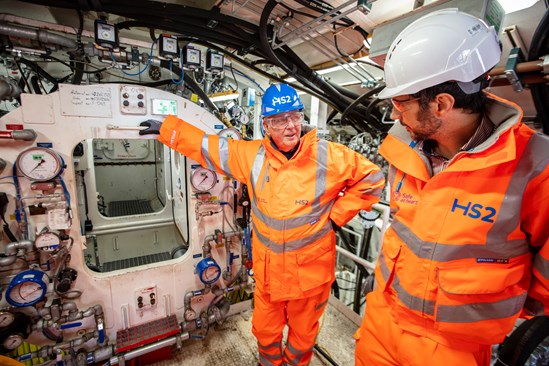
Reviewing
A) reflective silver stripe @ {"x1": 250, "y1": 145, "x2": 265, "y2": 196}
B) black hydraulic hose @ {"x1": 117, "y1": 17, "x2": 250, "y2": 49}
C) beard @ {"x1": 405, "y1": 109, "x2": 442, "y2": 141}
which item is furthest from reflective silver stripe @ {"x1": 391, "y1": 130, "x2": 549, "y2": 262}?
black hydraulic hose @ {"x1": 117, "y1": 17, "x2": 250, "y2": 49}

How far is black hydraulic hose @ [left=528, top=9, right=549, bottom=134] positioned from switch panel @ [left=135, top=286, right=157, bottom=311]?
336 centimetres

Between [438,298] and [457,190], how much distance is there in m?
0.47

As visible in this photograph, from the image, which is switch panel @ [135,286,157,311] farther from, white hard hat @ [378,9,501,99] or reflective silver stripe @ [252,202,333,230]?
white hard hat @ [378,9,501,99]

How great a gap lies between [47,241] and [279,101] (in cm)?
216

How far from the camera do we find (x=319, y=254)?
78.0 inches

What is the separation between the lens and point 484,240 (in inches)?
39.1

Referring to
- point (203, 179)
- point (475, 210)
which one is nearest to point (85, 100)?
point (203, 179)

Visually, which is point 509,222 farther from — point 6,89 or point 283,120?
point 6,89

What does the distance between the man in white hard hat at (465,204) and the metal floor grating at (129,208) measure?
4646mm

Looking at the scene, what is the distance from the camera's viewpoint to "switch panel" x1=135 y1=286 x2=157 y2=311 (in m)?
2.49

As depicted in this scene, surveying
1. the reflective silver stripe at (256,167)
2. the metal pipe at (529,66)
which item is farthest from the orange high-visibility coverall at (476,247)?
the reflective silver stripe at (256,167)

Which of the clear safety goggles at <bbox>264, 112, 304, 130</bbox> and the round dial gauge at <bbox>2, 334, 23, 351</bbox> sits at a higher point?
the clear safety goggles at <bbox>264, 112, 304, 130</bbox>

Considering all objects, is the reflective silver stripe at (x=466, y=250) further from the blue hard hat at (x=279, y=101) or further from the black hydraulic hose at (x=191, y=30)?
the black hydraulic hose at (x=191, y=30)

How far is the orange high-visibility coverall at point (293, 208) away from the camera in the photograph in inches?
75.5
